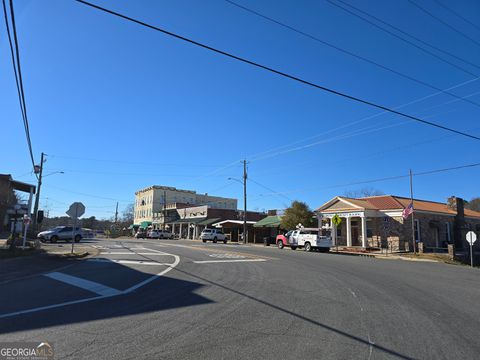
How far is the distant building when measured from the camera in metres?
90.9

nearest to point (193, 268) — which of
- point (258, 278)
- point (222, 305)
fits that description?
point (258, 278)

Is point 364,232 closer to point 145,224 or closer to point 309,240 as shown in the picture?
point 309,240

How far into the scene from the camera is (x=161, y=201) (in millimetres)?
95188

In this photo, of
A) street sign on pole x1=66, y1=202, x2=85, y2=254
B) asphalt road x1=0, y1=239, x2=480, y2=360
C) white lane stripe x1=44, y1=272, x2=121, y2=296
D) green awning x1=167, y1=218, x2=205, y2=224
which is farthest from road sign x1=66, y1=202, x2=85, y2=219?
green awning x1=167, y1=218, x2=205, y2=224

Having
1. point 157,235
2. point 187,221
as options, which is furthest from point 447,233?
point 187,221

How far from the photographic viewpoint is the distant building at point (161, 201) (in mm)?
90875

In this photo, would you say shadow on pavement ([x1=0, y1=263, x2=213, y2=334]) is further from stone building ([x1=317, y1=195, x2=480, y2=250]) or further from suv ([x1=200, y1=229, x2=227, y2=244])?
suv ([x1=200, y1=229, x2=227, y2=244])

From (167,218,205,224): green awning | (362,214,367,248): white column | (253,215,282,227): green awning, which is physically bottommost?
(362,214,367,248): white column

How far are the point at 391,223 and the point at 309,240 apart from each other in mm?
8921

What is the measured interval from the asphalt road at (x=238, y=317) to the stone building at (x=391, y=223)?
966 inches

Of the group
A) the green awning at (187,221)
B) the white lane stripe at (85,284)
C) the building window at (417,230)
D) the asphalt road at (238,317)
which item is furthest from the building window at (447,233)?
the green awning at (187,221)

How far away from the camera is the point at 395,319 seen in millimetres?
7715

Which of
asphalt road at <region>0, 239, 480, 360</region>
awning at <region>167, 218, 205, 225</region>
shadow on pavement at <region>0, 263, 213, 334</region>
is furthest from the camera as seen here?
awning at <region>167, 218, 205, 225</region>

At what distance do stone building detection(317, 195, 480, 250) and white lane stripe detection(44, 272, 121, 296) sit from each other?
28162mm
